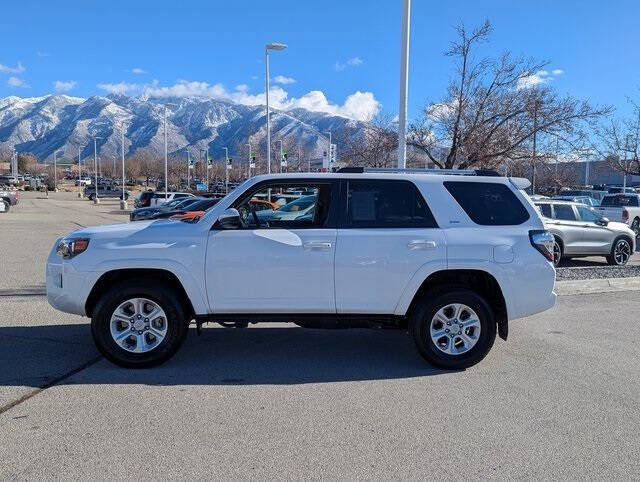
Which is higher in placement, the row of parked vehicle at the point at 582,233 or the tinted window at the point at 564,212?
the tinted window at the point at 564,212

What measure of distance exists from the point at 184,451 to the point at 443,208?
330 cm

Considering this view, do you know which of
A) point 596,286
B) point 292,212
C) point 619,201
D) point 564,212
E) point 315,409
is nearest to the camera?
point 315,409

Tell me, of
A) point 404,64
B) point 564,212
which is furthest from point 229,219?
point 564,212

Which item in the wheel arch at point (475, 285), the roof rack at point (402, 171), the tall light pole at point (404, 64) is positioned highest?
the tall light pole at point (404, 64)

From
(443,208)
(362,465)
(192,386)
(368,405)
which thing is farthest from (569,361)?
(192,386)

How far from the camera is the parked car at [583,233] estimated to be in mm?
13414

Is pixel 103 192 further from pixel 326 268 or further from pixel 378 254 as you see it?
pixel 378 254

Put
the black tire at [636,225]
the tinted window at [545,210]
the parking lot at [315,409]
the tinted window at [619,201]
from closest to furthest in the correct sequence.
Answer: the parking lot at [315,409] < the tinted window at [545,210] < the black tire at [636,225] < the tinted window at [619,201]

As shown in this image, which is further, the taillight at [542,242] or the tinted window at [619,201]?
the tinted window at [619,201]

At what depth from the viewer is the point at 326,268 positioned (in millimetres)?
5410

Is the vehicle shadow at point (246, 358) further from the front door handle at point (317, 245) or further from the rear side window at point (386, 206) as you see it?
the rear side window at point (386, 206)

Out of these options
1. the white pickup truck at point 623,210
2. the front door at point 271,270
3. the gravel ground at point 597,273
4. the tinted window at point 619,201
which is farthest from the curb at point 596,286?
the tinted window at point 619,201

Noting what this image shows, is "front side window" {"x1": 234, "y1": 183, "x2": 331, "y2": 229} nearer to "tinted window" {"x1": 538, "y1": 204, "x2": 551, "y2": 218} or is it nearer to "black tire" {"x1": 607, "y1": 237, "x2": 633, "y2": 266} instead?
"tinted window" {"x1": 538, "y1": 204, "x2": 551, "y2": 218}

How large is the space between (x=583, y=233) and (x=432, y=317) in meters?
9.59
